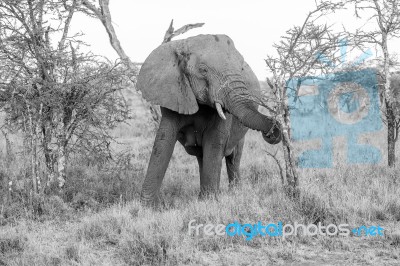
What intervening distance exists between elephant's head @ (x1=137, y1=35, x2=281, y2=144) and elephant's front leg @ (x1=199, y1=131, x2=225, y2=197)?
614mm

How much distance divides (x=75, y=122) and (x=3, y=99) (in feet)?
3.73

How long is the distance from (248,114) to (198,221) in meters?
1.63

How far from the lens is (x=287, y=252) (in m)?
5.42

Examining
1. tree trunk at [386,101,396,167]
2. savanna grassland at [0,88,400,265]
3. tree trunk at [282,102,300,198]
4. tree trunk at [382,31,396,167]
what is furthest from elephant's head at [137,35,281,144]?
tree trunk at [386,101,396,167]

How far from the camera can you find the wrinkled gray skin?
730 cm

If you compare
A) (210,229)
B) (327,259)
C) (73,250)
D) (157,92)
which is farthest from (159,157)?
(327,259)

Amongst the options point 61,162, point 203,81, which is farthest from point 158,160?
point 61,162

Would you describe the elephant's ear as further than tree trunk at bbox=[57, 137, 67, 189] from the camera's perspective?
No

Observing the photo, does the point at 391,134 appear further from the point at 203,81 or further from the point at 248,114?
the point at 203,81

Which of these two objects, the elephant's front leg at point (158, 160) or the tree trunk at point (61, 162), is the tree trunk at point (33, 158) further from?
the elephant's front leg at point (158, 160)

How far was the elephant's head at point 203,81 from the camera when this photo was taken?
23.8ft

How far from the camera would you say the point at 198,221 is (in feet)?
21.1

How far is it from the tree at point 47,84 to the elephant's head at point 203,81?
3.55ft

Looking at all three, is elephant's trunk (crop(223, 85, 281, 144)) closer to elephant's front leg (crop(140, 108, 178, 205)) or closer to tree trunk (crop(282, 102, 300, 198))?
tree trunk (crop(282, 102, 300, 198))
